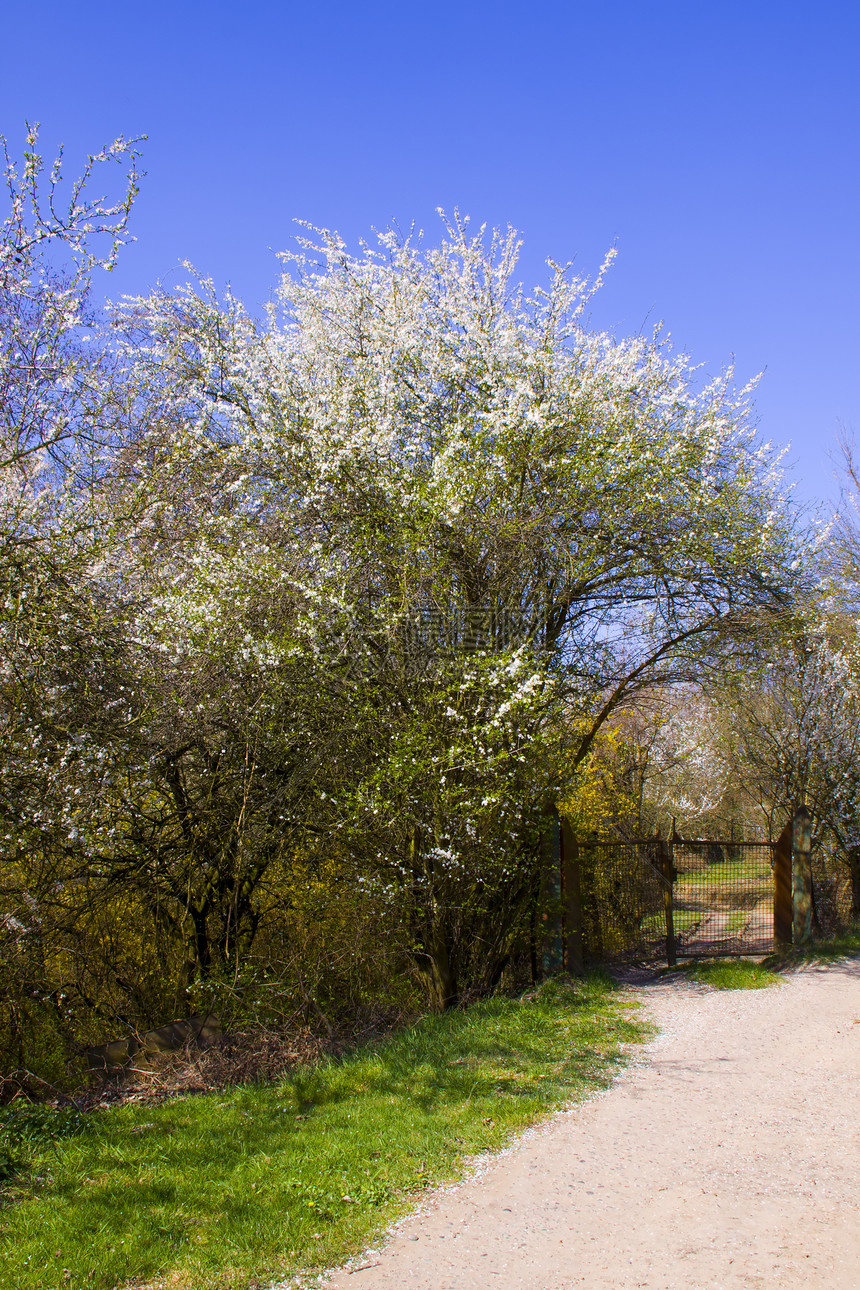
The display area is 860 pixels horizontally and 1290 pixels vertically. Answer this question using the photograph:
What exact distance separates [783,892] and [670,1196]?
728 cm

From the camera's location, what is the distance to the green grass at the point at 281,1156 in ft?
11.2

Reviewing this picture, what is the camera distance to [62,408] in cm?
578

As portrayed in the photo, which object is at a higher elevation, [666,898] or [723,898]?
[666,898]

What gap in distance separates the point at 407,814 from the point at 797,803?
8620 mm

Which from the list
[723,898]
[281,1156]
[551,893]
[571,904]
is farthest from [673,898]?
[281,1156]

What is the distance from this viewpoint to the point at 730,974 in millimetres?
8602

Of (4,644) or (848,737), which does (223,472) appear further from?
(848,737)

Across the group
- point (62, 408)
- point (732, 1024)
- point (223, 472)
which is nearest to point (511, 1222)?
point (732, 1024)

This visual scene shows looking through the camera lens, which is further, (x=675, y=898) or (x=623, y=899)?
(x=675, y=898)

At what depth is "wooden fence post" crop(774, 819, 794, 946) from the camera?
10.3 metres

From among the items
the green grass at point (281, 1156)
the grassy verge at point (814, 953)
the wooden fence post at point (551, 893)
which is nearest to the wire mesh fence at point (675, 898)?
the grassy verge at point (814, 953)

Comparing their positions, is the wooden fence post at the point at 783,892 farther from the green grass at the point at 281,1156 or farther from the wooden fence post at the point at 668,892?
the green grass at the point at 281,1156

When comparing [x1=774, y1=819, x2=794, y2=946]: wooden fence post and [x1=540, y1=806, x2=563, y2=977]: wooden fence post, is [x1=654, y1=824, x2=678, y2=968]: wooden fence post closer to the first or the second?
[x1=774, y1=819, x2=794, y2=946]: wooden fence post

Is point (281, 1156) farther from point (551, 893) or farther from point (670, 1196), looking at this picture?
point (551, 893)
